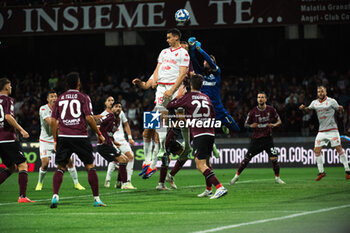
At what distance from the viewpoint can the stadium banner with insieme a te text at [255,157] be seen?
23.4m

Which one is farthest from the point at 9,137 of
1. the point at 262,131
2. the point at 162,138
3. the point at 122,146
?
the point at 262,131

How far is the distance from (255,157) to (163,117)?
36.5 feet

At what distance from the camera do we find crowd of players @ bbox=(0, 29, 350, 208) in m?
10.7

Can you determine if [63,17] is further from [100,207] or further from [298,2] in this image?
[100,207]

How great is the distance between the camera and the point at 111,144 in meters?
15.4

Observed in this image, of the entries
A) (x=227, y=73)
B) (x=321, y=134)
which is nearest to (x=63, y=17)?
(x=227, y=73)

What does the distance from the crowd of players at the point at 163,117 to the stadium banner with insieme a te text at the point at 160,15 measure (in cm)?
940

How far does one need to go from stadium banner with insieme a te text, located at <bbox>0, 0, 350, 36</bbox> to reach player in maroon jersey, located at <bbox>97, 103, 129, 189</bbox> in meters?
11.8

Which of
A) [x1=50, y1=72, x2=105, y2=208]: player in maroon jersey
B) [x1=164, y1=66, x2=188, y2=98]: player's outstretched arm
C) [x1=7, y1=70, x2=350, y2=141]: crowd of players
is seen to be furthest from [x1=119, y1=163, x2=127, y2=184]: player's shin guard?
[x1=7, y1=70, x2=350, y2=141]: crowd of players

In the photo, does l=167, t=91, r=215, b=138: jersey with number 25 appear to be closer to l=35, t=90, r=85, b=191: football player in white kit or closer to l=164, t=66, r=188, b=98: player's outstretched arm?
l=164, t=66, r=188, b=98: player's outstretched arm

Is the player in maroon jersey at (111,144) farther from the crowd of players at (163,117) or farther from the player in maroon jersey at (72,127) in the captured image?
the player in maroon jersey at (72,127)

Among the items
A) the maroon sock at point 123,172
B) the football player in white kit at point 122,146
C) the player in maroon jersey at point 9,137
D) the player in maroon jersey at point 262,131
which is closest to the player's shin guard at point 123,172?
the maroon sock at point 123,172

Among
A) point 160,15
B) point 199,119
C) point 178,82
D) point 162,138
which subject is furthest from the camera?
point 160,15

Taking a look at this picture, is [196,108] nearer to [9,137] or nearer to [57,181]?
[57,181]
